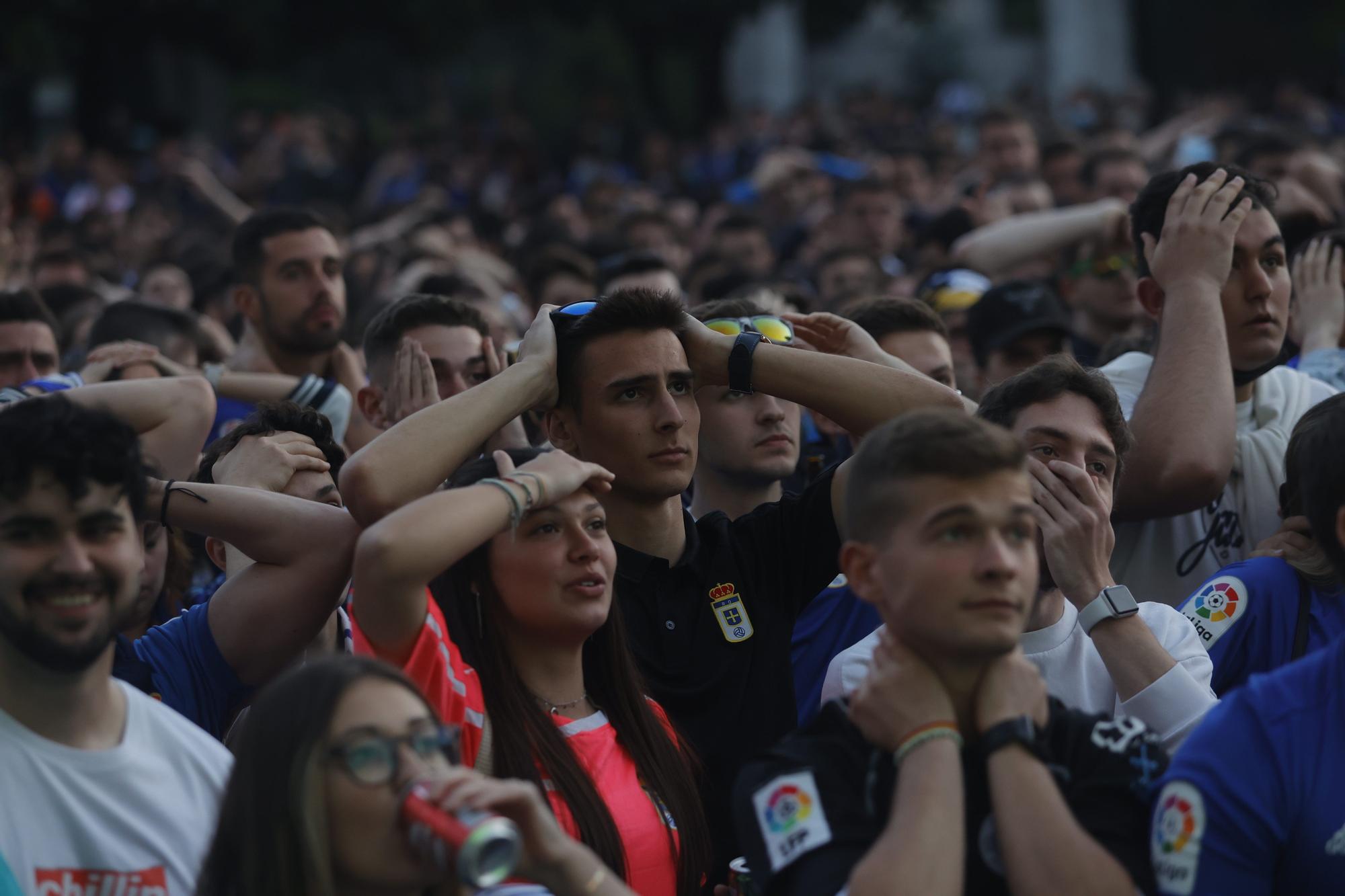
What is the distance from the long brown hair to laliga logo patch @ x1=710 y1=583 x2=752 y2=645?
29 centimetres

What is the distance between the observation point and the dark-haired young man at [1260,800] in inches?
122

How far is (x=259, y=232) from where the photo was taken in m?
7.86

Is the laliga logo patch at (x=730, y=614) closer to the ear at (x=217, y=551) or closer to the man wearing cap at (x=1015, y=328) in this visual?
the ear at (x=217, y=551)

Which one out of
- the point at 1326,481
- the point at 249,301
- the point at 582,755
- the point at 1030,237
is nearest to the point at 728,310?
the point at 582,755

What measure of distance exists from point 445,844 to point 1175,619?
2.18 m

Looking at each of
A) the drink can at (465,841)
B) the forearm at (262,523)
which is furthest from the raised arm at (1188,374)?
the drink can at (465,841)

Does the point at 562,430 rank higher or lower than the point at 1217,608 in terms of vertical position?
higher

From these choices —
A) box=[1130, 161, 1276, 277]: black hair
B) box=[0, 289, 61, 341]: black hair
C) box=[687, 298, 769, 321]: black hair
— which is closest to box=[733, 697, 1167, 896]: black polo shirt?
box=[687, 298, 769, 321]: black hair

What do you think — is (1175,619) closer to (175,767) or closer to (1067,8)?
(175,767)

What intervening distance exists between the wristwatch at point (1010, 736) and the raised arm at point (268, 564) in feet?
5.95

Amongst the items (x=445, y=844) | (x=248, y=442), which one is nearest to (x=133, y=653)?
(x=248, y=442)

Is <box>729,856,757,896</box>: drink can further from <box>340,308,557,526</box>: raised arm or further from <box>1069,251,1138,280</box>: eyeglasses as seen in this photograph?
<box>1069,251,1138,280</box>: eyeglasses

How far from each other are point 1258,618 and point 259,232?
5092 millimetres

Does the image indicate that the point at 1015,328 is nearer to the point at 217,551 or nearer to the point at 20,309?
the point at 217,551
